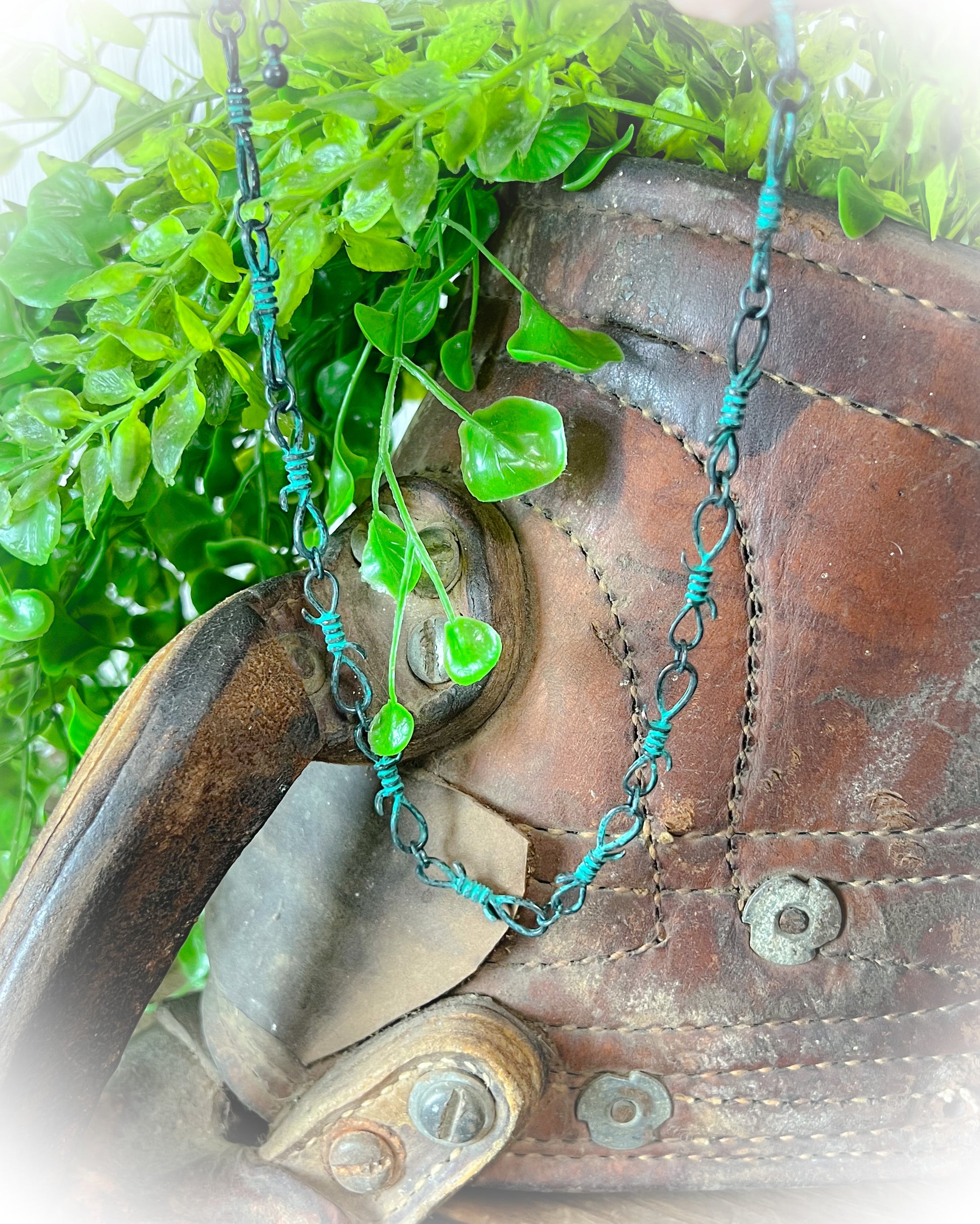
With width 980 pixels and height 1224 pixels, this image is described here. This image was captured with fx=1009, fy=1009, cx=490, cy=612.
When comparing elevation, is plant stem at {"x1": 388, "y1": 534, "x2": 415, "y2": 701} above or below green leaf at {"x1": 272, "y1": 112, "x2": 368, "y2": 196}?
below

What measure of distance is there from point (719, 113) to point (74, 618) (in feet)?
1.54

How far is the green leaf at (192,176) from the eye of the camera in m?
0.47

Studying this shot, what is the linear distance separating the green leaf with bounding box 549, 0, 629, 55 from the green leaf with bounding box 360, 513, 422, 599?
0.65ft

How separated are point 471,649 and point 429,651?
2.1 inches

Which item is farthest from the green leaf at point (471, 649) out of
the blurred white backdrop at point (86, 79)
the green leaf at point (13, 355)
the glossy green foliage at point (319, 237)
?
the blurred white backdrop at point (86, 79)

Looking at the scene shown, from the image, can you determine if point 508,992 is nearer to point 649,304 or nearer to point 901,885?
point 901,885

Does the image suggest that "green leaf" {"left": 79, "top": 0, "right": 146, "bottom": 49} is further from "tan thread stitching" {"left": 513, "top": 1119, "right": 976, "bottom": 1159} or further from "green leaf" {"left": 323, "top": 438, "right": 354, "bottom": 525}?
"tan thread stitching" {"left": 513, "top": 1119, "right": 976, "bottom": 1159}

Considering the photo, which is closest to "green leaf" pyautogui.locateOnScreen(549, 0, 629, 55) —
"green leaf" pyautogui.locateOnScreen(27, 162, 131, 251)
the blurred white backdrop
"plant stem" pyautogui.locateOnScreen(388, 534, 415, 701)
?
"plant stem" pyautogui.locateOnScreen(388, 534, 415, 701)

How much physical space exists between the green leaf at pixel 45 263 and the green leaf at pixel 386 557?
0.26 metres

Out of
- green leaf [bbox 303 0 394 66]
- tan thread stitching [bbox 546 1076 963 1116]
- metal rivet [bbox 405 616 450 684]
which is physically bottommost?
tan thread stitching [bbox 546 1076 963 1116]

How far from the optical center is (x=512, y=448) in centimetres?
44

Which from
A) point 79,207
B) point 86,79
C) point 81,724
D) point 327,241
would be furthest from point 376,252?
point 86,79

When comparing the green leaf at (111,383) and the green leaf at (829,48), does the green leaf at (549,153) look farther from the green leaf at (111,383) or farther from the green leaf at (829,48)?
the green leaf at (111,383)

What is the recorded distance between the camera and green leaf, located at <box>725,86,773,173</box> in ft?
1.45
